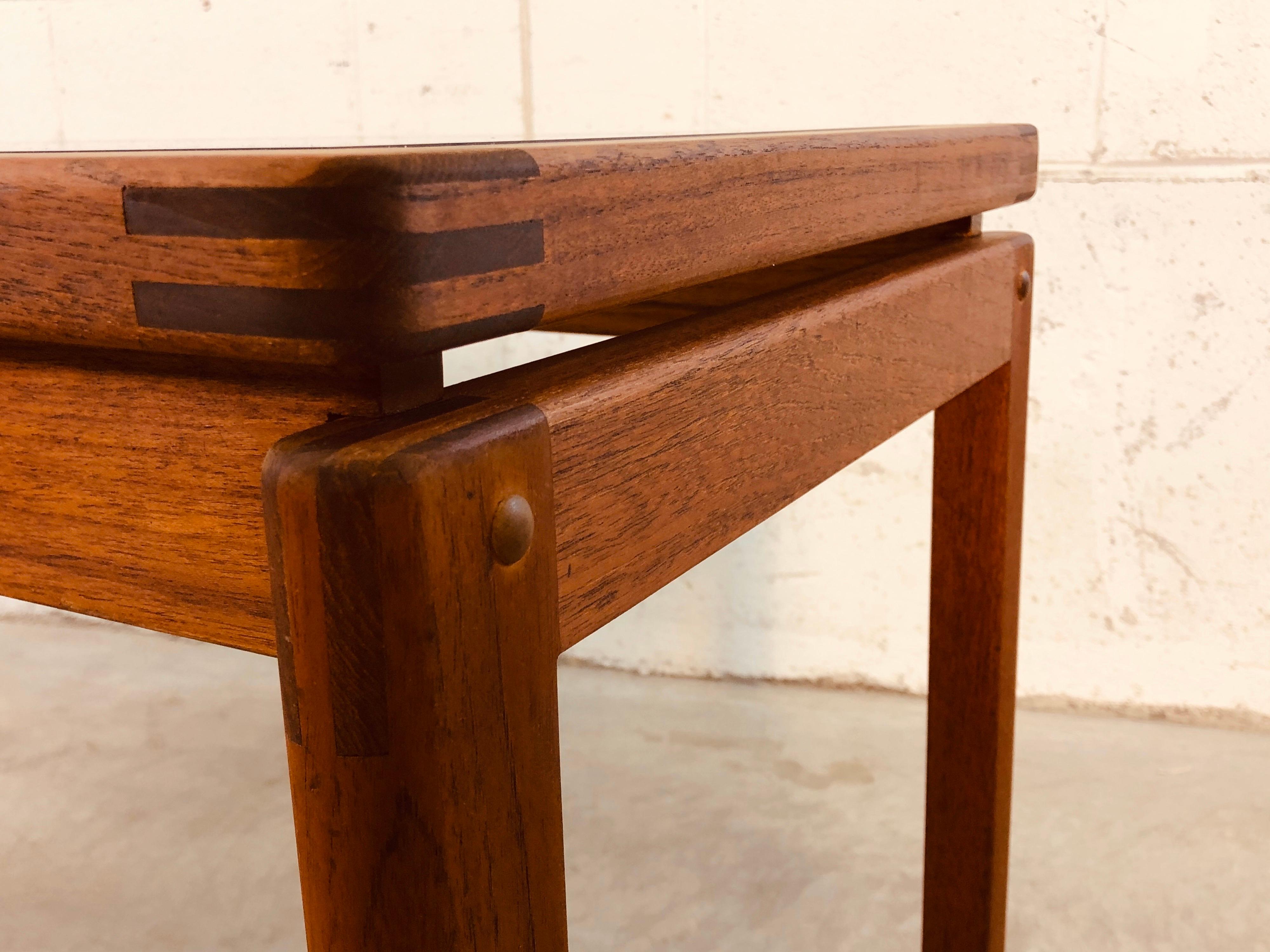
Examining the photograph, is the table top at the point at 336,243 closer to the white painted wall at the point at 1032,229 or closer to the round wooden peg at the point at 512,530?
the round wooden peg at the point at 512,530

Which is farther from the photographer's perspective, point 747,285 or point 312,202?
point 747,285

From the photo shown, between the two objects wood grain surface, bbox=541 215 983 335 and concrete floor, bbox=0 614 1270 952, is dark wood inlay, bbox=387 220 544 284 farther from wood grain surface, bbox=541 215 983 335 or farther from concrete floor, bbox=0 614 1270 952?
concrete floor, bbox=0 614 1270 952

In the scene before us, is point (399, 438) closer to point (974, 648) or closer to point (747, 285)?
point (747, 285)

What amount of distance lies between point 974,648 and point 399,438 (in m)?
0.66

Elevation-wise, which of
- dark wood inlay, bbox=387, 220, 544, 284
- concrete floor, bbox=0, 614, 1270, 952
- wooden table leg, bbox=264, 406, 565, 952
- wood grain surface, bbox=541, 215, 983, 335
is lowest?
concrete floor, bbox=0, 614, 1270, 952

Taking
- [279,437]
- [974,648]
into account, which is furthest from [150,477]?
[974,648]

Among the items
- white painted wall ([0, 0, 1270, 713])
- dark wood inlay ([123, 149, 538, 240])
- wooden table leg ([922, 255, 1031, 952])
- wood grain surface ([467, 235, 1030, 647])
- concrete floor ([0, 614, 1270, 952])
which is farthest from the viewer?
white painted wall ([0, 0, 1270, 713])

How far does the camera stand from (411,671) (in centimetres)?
29

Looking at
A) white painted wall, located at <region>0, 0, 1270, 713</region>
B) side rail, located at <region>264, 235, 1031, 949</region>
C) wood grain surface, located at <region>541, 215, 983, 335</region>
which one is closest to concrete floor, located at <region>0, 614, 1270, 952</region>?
white painted wall, located at <region>0, 0, 1270, 713</region>

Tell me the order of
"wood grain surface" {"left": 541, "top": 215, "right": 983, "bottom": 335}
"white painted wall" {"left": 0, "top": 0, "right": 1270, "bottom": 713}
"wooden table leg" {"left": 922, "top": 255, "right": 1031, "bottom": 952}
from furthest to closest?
"white painted wall" {"left": 0, "top": 0, "right": 1270, "bottom": 713} → "wooden table leg" {"left": 922, "top": 255, "right": 1031, "bottom": 952} → "wood grain surface" {"left": 541, "top": 215, "right": 983, "bottom": 335}

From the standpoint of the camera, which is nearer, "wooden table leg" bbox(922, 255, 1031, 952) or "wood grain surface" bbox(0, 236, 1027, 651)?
"wood grain surface" bbox(0, 236, 1027, 651)

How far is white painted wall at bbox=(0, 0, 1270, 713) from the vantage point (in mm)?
1434

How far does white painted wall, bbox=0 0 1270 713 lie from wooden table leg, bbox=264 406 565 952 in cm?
A: 130

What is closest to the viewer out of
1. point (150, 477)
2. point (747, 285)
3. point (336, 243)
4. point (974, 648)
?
point (336, 243)
